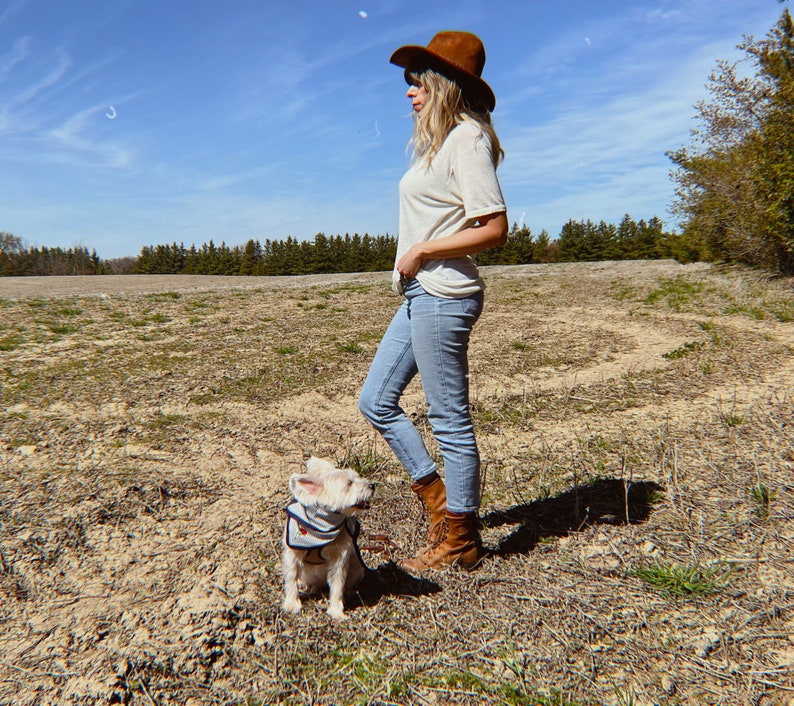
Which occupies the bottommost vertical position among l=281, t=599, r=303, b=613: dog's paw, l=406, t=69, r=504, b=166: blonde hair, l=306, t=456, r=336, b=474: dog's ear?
l=281, t=599, r=303, b=613: dog's paw

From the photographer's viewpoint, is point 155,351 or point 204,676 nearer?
point 204,676

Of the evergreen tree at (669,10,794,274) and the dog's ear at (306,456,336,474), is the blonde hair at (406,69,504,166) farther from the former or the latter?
the evergreen tree at (669,10,794,274)

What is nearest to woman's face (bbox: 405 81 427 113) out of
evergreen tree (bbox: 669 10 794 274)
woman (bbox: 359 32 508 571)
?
woman (bbox: 359 32 508 571)

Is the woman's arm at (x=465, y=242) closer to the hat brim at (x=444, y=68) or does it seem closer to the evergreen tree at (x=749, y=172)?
the hat brim at (x=444, y=68)

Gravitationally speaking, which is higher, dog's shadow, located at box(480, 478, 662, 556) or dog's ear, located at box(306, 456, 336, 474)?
dog's ear, located at box(306, 456, 336, 474)

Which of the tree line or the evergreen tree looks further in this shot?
the tree line

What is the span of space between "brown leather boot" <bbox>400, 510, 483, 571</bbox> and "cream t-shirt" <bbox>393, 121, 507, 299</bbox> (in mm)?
1213

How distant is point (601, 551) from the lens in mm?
3371

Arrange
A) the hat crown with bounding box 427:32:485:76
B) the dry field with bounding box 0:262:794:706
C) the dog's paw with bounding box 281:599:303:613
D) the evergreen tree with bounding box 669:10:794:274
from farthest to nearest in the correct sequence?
the evergreen tree with bounding box 669:10:794:274 < the dog's paw with bounding box 281:599:303:613 < the hat crown with bounding box 427:32:485:76 < the dry field with bounding box 0:262:794:706

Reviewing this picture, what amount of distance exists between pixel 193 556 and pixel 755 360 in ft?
23.9

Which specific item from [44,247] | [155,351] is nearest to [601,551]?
[155,351]

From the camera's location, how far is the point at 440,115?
2.69 meters

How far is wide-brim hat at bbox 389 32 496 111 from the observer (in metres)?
2.66

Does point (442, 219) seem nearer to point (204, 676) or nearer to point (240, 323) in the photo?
point (204, 676)
